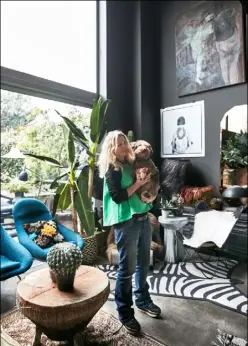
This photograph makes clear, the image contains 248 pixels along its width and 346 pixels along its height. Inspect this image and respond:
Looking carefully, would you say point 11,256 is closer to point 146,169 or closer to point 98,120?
point 98,120

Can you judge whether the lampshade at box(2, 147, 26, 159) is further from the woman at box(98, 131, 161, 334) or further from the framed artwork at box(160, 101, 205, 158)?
the framed artwork at box(160, 101, 205, 158)

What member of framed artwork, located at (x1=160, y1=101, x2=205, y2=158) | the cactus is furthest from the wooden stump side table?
framed artwork, located at (x1=160, y1=101, x2=205, y2=158)

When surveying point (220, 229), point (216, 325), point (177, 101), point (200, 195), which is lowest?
point (216, 325)

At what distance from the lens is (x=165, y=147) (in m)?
1.08

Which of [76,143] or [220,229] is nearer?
[220,229]

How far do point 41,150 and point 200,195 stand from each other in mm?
774

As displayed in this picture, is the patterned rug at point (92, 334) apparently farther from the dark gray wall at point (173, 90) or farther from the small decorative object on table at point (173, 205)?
the dark gray wall at point (173, 90)

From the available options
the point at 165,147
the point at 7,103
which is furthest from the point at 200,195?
the point at 7,103

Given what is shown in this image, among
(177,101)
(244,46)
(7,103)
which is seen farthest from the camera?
(244,46)

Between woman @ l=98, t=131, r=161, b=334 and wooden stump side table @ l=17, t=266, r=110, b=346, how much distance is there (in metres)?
0.16

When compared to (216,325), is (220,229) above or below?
above

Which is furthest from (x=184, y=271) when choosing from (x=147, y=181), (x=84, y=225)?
(x=147, y=181)

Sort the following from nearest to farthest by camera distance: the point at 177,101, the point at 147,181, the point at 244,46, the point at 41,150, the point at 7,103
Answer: the point at 147,181 → the point at 41,150 → the point at 177,101 → the point at 7,103 → the point at 244,46

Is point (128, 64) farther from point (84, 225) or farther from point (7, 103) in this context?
point (84, 225)
